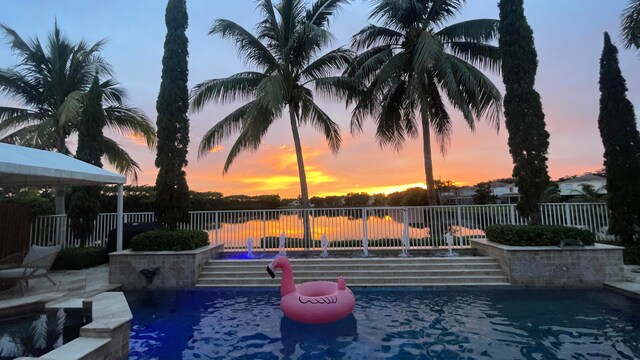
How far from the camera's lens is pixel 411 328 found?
191 inches

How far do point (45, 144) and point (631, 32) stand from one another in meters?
22.3

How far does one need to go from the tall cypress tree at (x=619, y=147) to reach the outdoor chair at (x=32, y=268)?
1535 cm

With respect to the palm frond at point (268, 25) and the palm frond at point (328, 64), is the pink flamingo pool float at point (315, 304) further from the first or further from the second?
the palm frond at point (268, 25)

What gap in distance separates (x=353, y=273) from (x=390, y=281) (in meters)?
0.95

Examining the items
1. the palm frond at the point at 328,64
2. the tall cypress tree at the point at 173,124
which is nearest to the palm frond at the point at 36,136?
the tall cypress tree at the point at 173,124

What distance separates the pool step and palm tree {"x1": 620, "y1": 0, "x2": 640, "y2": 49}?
905 cm

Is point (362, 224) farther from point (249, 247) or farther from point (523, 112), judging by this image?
point (523, 112)

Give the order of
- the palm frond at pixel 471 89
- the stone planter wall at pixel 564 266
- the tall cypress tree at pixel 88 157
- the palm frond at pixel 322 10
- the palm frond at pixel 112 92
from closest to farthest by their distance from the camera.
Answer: the stone planter wall at pixel 564 266
the tall cypress tree at pixel 88 157
the palm frond at pixel 471 89
the palm frond at pixel 322 10
the palm frond at pixel 112 92

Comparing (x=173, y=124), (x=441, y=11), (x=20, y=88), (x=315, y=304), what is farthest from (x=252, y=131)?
(x=20, y=88)

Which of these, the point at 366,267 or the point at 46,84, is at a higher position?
the point at 46,84

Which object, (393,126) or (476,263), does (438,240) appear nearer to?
(476,263)

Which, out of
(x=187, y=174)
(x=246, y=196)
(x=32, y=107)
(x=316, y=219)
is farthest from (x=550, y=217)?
(x=32, y=107)

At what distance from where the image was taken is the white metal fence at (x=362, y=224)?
9.98m

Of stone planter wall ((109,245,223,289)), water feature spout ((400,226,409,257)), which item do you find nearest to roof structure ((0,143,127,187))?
stone planter wall ((109,245,223,289))
